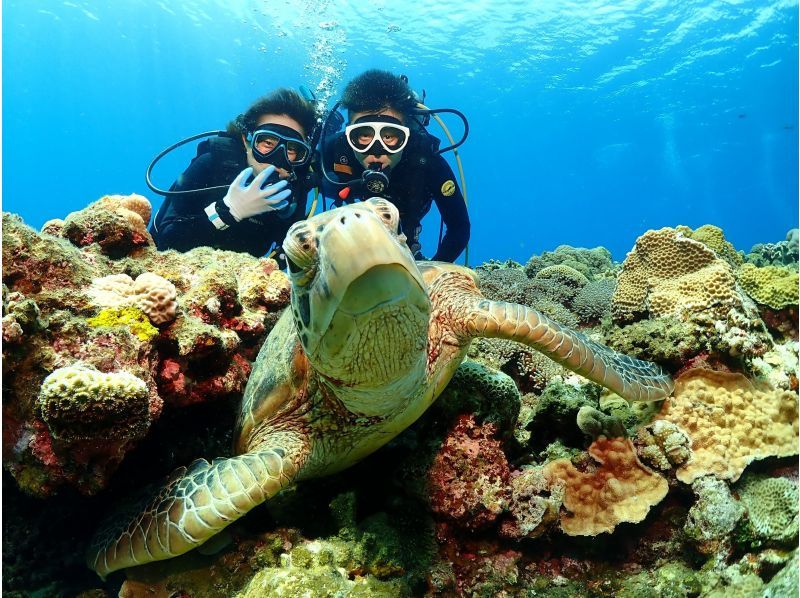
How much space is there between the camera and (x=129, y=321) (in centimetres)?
191

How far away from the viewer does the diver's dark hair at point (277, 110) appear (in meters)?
5.09

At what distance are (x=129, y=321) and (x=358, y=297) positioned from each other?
126 centimetres

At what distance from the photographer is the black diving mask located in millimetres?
4805

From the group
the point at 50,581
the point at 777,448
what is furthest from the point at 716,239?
the point at 50,581

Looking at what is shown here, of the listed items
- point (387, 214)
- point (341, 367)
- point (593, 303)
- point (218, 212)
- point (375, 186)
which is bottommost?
point (341, 367)

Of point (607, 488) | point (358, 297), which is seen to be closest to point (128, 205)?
point (358, 297)

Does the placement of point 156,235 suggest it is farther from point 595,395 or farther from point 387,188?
point 595,395

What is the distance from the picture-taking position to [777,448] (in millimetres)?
2074

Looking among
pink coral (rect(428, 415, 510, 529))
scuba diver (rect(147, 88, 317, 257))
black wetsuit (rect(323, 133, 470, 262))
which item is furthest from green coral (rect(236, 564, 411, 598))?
black wetsuit (rect(323, 133, 470, 262))

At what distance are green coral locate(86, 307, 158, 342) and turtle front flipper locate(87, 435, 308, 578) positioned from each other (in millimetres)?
653

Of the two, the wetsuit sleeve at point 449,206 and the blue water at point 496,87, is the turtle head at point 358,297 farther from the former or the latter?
the blue water at point 496,87

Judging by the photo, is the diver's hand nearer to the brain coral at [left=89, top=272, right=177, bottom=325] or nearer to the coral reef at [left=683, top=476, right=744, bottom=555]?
the brain coral at [left=89, top=272, right=177, bottom=325]

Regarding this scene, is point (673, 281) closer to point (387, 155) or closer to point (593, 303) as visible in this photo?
point (593, 303)

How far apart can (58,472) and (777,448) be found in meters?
3.07
